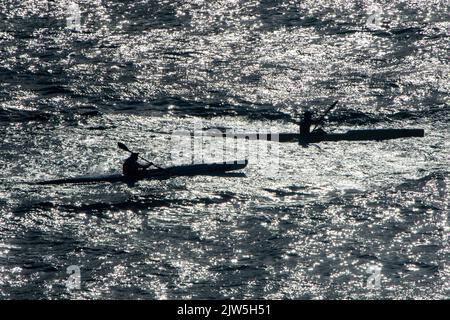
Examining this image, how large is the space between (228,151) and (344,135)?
141 inches

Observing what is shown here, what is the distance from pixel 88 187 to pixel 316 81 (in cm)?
1151

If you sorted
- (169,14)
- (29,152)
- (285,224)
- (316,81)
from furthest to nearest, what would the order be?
1. (169,14)
2. (316,81)
3. (29,152)
4. (285,224)

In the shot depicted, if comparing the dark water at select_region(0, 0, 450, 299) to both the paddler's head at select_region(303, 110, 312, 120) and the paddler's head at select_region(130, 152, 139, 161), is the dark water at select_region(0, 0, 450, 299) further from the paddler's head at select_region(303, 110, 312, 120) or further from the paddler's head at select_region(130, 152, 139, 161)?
the paddler's head at select_region(303, 110, 312, 120)

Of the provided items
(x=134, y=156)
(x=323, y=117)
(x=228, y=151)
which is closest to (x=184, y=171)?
(x=134, y=156)

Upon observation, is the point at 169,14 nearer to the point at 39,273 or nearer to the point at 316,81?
the point at 316,81

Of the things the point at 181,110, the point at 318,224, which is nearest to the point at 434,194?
the point at 318,224

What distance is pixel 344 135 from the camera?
33250 millimetres

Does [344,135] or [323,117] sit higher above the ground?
[323,117]

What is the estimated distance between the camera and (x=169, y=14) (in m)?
45.0

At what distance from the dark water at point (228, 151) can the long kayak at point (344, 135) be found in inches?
15.6

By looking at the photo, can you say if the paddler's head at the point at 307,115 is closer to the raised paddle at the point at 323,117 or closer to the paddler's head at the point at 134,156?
the raised paddle at the point at 323,117

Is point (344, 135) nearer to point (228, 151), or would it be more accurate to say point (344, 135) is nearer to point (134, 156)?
point (228, 151)

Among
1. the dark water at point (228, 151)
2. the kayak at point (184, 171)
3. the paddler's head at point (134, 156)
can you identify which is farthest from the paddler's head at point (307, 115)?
the paddler's head at point (134, 156)
